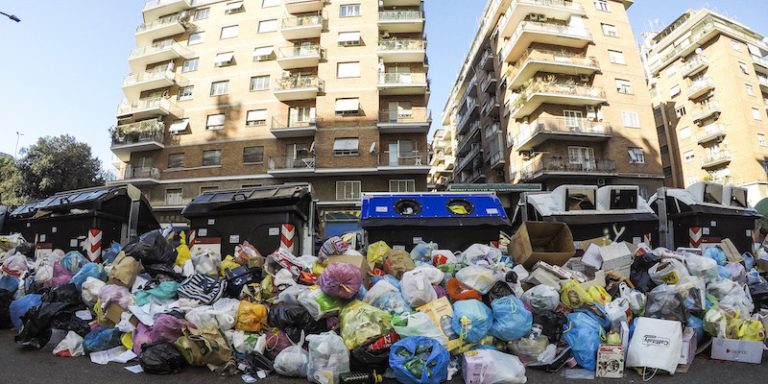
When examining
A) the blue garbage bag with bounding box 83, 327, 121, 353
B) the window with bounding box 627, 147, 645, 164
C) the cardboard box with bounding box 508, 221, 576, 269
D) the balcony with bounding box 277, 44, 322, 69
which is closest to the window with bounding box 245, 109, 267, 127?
the balcony with bounding box 277, 44, 322, 69

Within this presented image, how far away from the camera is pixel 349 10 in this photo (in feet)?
72.3

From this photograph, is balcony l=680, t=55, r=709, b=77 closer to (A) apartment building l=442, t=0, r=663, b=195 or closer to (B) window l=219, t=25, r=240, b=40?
(A) apartment building l=442, t=0, r=663, b=195

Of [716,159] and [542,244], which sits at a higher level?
[716,159]

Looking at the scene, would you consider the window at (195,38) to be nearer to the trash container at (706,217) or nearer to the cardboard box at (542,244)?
the cardboard box at (542,244)

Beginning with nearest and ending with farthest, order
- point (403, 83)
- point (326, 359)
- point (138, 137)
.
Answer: point (326, 359) → point (403, 83) → point (138, 137)

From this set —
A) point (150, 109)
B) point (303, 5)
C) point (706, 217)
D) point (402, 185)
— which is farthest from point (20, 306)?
point (303, 5)

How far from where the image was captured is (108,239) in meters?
6.93

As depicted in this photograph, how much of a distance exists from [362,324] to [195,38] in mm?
26685

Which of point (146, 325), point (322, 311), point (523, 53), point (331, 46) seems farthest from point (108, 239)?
point (523, 53)

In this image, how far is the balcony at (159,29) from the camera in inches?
945

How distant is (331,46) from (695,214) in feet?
63.0

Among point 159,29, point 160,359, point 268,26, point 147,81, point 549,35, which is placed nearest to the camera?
point 160,359

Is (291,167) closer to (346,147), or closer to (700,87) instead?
(346,147)

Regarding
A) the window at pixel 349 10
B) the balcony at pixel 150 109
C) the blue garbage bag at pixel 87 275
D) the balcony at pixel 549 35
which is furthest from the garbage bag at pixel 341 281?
the balcony at pixel 150 109
